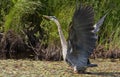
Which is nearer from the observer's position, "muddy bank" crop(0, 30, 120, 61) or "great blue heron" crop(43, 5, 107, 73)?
"great blue heron" crop(43, 5, 107, 73)

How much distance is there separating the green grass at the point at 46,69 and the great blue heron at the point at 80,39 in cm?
17

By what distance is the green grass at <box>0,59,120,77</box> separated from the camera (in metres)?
4.49

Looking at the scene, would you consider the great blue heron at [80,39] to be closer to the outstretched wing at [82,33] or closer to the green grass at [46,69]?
the outstretched wing at [82,33]

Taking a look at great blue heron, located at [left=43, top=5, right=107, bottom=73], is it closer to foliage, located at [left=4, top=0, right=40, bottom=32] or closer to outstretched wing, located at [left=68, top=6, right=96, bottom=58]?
outstretched wing, located at [left=68, top=6, right=96, bottom=58]

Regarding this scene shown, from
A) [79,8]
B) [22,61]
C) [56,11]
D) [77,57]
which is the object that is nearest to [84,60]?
[77,57]

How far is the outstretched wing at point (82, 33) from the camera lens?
4148mm

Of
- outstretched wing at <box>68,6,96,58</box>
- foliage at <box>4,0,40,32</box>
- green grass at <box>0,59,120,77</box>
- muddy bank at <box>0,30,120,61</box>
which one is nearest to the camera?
outstretched wing at <box>68,6,96,58</box>

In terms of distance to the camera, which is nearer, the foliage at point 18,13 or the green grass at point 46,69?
the green grass at point 46,69

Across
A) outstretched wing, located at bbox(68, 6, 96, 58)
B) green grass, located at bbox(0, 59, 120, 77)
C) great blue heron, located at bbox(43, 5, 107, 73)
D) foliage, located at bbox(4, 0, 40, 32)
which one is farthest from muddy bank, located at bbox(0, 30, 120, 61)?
outstretched wing, located at bbox(68, 6, 96, 58)

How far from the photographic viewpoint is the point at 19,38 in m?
5.81

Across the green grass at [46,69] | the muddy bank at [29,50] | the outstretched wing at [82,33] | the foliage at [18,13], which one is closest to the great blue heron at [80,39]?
the outstretched wing at [82,33]

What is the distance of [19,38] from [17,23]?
9.1 inches

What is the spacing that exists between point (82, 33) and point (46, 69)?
0.78 meters

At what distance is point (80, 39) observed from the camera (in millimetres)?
4328
